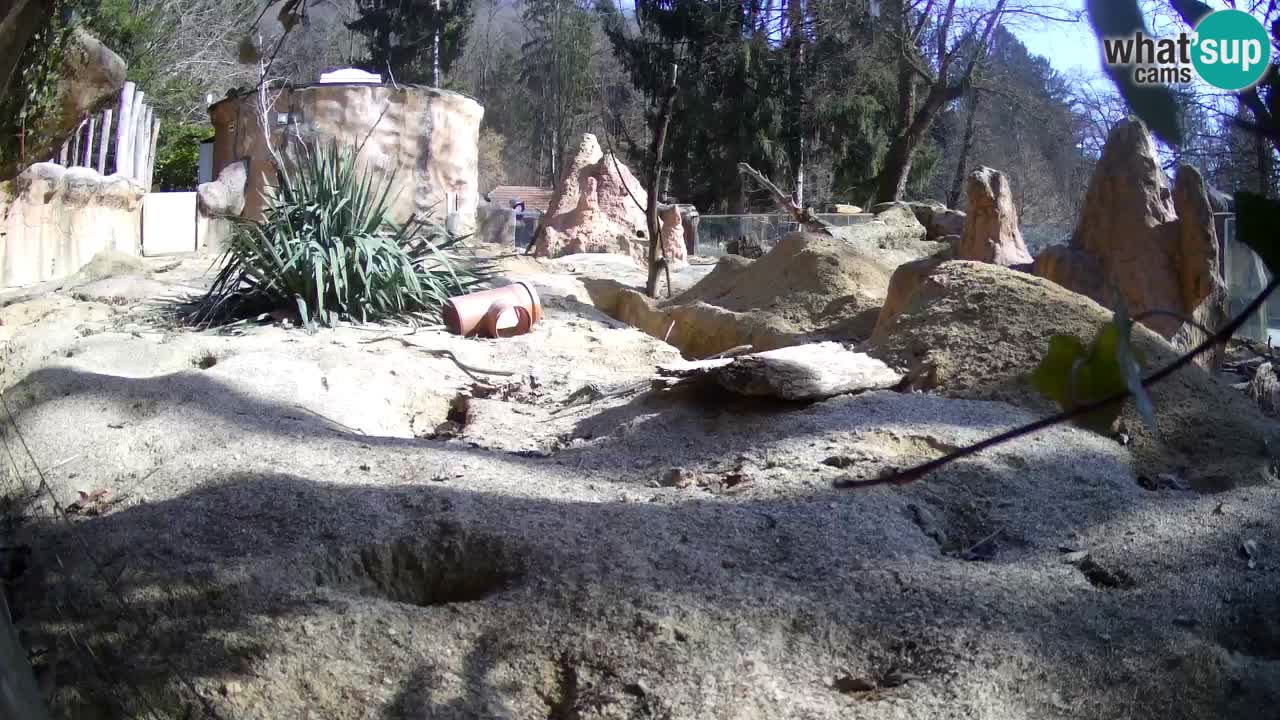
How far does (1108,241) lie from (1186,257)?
1.60 feet

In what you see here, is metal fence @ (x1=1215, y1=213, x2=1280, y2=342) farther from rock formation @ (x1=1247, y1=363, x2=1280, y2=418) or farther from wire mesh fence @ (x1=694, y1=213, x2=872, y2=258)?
wire mesh fence @ (x1=694, y1=213, x2=872, y2=258)

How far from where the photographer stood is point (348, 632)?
227cm

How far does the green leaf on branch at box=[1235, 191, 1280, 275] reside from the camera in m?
0.71

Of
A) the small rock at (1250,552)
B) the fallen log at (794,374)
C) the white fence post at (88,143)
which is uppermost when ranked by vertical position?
the white fence post at (88,143)

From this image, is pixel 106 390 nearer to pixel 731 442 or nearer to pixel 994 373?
pixel 731 442

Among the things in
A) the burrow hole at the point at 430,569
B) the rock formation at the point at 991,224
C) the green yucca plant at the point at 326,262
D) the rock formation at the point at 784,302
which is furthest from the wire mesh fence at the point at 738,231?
the burrow hole at the point at 430,569

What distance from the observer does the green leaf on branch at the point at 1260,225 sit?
708mm

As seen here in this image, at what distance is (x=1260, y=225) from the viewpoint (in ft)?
2.36

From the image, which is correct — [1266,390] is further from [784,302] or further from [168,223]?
[168,223]

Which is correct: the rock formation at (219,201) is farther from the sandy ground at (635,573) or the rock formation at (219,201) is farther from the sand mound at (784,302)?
the sandy ground at (635,573)

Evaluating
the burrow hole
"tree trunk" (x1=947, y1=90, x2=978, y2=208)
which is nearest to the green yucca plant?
the burrow hole

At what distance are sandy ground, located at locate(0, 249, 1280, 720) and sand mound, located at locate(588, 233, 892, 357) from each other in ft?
9.00

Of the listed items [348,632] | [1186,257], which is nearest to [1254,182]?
[348,632]

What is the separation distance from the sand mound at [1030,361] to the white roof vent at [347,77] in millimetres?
11220
